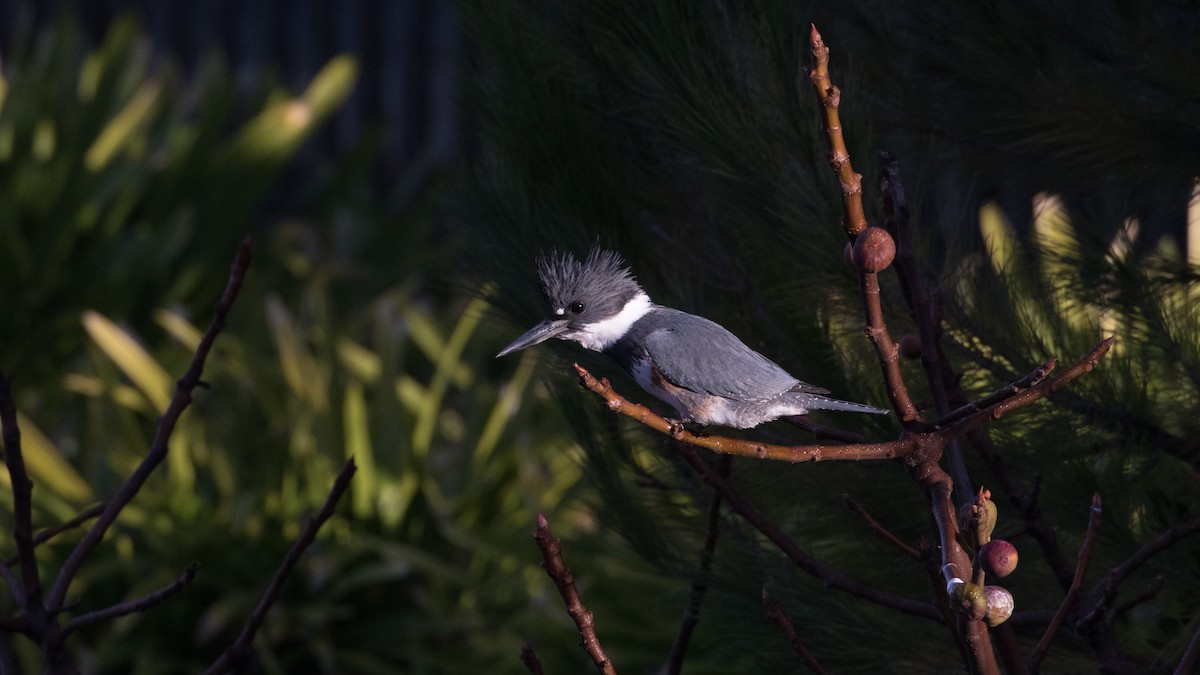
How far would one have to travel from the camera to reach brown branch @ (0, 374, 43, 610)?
3.53 feet

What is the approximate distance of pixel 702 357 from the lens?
0.83 meters

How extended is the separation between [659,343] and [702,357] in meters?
0.03

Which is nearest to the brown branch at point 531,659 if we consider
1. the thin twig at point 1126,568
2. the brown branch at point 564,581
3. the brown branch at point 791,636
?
the brown branch at point 564,581

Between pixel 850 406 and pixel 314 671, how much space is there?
281cm

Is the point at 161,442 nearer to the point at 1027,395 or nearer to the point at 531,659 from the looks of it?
the point at 531,659

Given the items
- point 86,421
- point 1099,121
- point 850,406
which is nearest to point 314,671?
point 86,421

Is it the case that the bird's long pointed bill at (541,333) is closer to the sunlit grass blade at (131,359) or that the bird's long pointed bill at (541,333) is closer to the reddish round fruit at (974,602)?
the reddish round fruit at (974,602)

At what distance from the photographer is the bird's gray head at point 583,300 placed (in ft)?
2.63

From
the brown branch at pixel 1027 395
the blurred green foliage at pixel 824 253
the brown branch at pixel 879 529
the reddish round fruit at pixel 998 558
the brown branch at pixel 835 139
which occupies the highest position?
the blurred green foliage at pixel 824 253

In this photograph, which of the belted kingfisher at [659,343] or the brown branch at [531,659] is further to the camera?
the brown branch at [531,659]

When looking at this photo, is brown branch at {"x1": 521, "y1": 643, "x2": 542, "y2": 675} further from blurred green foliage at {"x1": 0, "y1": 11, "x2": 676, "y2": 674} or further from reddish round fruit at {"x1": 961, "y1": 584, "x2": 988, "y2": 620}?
blurred green foliage at {"x1": 0, "y1": 11, "x2": 676, "y2": 674}

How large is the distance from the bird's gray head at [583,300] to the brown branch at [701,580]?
40 centimetres

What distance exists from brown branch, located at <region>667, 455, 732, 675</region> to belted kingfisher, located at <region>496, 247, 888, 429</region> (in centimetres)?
34

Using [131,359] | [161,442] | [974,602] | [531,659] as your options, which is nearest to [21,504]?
[161,442]
